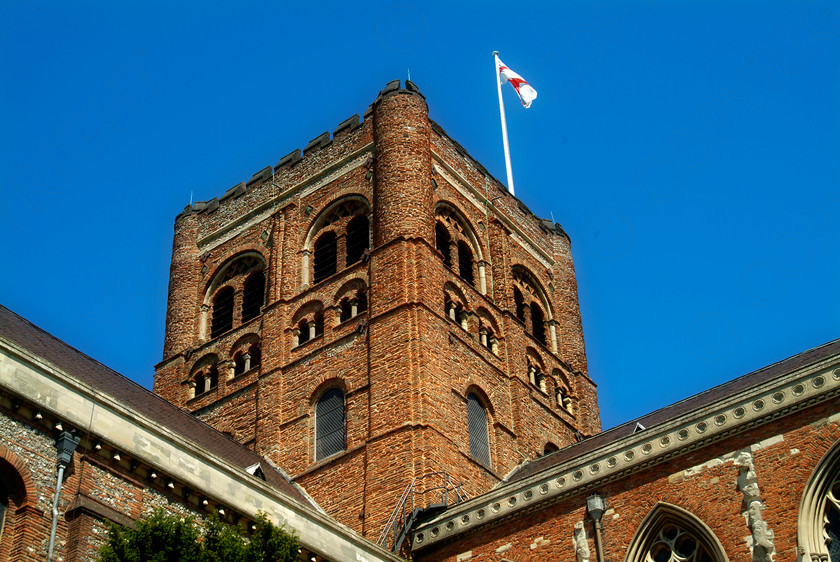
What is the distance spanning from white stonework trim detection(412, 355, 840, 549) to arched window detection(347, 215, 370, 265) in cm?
1272

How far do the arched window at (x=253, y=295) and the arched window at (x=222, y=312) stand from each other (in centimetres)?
69

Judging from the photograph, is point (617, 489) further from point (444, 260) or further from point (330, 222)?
point (330, 222)

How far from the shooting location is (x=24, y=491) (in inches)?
862

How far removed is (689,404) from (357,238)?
13367 mm

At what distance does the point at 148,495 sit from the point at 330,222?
19.6 metres

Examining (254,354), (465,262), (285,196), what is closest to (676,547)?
(465,262)

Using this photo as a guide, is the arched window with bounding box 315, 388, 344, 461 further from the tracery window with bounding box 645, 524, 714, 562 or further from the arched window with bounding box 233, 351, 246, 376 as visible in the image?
the tracery window with bounding box 645, 524, 714, 562

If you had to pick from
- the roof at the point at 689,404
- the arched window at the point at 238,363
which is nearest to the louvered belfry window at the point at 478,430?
the roof at the point at 689,404

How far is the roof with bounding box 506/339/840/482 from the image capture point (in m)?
28.6

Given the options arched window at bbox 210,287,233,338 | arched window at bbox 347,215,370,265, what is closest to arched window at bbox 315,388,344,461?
arched window at bbox 347,215,370,265

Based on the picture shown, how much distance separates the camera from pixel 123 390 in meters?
30.4

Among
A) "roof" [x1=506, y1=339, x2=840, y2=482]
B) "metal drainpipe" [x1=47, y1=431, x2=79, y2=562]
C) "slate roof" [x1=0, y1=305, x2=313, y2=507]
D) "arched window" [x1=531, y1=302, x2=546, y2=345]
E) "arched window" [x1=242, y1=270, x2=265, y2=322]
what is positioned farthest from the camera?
"arched window" [x1=531, y1=302, x2=546, y2=345]

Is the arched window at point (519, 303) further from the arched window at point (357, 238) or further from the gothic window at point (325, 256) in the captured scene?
the gothic window at point (325, 256)

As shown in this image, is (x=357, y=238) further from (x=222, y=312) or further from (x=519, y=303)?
(x=519, y=303)
